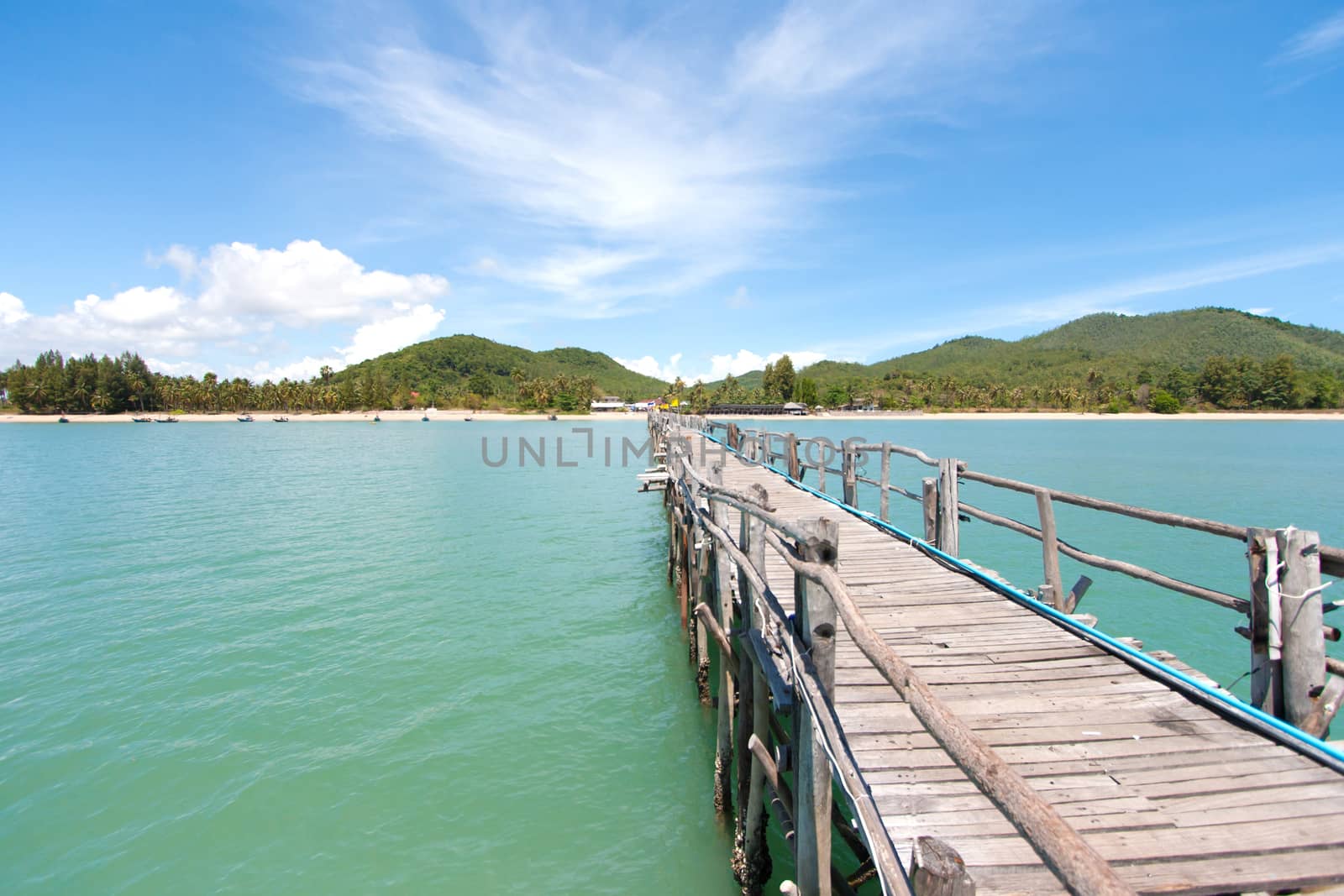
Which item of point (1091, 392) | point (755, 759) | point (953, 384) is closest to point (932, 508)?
point (755, 759)

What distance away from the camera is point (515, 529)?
21797 millimetres

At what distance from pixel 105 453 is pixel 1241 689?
7119 cm


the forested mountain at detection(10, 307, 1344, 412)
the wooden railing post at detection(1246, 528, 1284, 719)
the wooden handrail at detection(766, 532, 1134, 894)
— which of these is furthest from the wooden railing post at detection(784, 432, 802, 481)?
the forested mountain at detection(10, 307, 1344, 412)

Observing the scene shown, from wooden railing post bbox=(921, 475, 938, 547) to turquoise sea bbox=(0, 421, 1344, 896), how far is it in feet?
14.0

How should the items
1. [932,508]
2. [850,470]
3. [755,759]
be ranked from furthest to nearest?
[850,470], [932,508], [755,759]

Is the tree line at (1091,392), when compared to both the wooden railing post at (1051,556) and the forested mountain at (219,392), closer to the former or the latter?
the forested mountain at (219,392)

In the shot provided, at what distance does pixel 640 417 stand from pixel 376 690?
137 metres

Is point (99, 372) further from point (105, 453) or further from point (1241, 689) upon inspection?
point (1241, 689)

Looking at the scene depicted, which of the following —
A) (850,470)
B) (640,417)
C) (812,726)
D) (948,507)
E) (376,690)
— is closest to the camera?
(812,726)

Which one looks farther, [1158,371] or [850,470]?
[1158,371]

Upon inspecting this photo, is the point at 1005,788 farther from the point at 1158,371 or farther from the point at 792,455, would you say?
the point at 1158,371

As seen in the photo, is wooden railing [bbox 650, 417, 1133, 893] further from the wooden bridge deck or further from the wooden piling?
the wooden piling

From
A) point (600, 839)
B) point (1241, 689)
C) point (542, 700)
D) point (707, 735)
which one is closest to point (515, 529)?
point (542, 700)

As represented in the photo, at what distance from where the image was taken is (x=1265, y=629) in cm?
443
